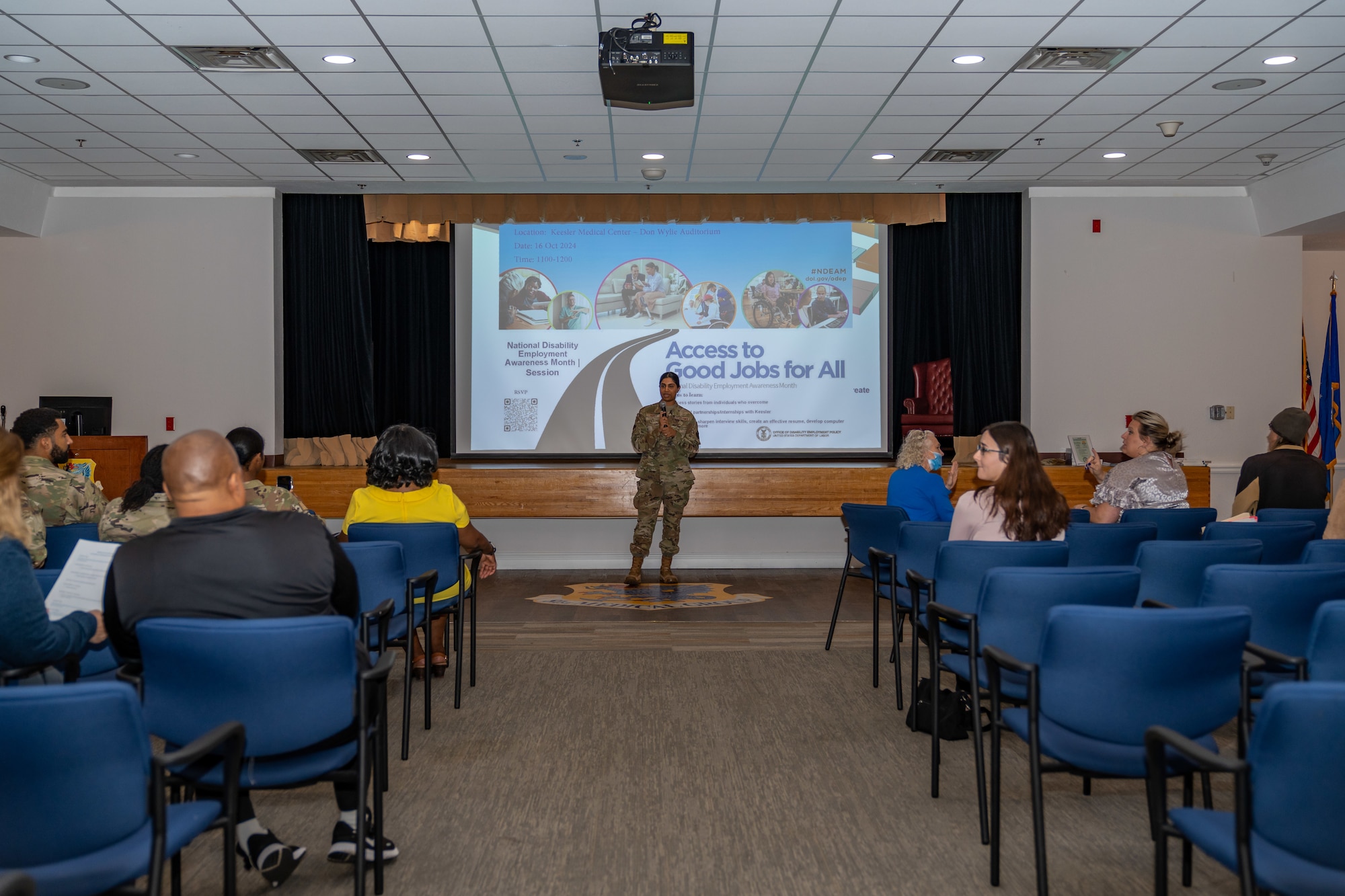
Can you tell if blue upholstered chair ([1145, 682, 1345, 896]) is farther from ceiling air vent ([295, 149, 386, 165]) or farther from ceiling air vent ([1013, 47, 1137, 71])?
ceiling air vent ([295, 149, 386, 165])

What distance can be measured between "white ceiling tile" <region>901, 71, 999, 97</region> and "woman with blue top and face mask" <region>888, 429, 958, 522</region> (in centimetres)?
204

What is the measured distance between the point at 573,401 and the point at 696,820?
5.55 m

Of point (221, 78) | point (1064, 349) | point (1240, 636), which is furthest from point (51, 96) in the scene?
point (1064, 349)

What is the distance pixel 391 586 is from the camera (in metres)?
3.34

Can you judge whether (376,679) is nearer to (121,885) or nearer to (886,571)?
(121,885)

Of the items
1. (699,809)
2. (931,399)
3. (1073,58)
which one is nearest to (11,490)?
(699,809)

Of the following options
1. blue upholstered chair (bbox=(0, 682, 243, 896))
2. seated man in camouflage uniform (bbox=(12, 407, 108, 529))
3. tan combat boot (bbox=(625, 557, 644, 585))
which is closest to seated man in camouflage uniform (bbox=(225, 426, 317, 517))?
seated man in camouflage uniform (bbox=(12, 407, 108, 529))

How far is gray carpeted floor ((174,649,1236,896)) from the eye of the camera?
2.42m

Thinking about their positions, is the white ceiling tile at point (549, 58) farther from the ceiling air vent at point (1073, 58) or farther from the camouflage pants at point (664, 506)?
the camouflage pants at point (664, 506)

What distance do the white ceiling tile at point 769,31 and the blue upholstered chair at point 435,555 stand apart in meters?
2.73

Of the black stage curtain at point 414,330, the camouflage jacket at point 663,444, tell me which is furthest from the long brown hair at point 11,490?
the black stage curtain at point 414,330

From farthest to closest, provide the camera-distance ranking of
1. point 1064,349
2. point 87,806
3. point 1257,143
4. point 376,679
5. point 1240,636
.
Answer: point 1064,349 < point 1257,143 < point 376,679 < point 1240,636 < point 87,806

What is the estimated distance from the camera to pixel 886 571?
414cm

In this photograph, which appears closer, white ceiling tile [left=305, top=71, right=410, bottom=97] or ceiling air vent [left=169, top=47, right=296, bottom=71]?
ceiling air vent [left=169, top=47, right=296, bottom=71]
